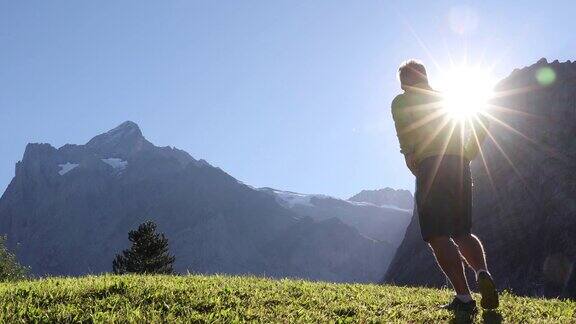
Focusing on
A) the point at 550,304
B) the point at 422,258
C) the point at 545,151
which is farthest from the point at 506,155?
the point at 550,304

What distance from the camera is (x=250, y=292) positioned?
323 inches

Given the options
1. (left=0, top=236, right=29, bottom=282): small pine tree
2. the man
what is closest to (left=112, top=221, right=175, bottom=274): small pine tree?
(left=0, top=236, right=29, bottom=282): small pine tree

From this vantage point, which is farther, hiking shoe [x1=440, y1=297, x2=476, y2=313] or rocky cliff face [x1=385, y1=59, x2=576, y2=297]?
rocky cliff face [x1=385, y1=59, x2=576, y2=297]

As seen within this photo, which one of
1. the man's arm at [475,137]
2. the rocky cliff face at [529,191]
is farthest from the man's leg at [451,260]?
the rocky cliff face at [529,191]

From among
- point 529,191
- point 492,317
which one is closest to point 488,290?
point 492,317

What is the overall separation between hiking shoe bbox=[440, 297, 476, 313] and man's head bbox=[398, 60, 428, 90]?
3.08 m

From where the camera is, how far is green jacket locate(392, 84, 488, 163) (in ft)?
24.4

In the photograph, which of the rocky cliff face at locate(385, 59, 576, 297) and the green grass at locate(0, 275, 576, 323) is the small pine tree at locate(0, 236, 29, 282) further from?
the rocky cliff face at locate(385, 59, 576, 297)

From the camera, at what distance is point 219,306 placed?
7.01 metres

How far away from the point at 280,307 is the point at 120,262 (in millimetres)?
57811

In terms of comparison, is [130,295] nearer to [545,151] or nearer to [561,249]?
[561,249]

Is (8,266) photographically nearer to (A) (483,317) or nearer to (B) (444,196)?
(B) (444,196)

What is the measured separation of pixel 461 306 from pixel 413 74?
10.8 ft

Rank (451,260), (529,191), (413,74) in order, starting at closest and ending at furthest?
(451,260)
(413,74)
(529,191)
